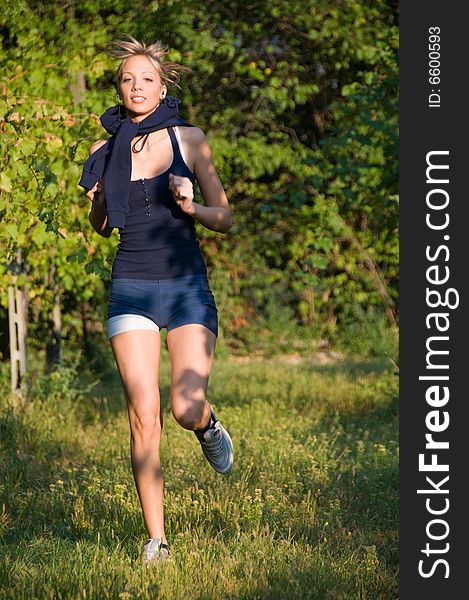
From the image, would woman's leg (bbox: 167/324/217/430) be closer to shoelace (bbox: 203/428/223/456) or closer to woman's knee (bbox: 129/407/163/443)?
woman's knee (bbox: 129/407/163/443)

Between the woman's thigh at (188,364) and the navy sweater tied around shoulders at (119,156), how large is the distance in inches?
17.7

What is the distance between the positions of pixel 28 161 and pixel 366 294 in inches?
266

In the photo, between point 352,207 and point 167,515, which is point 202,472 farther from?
point 352,207

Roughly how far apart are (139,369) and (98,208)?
66 cm

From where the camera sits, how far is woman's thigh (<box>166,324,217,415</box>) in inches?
145

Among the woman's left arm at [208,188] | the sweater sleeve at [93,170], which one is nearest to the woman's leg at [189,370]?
the woman's left arm at [208,188]

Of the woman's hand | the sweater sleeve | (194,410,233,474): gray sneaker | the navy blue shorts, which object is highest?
the sweater sleeve

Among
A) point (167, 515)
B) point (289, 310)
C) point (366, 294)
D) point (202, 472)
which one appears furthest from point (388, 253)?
point (167, 515)

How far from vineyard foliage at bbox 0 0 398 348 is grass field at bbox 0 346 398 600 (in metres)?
1.00

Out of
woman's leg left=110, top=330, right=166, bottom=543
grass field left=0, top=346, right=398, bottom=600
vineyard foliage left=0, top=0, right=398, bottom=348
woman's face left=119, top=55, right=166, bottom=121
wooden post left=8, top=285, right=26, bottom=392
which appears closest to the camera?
grass field left=0, top=346, right=398, bottom=600

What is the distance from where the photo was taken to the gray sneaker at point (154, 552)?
3.52 metres

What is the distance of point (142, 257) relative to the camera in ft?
12.3

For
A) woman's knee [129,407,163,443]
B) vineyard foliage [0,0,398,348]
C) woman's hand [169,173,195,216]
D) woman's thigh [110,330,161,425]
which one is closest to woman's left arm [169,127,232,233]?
woman's hand [169,173,195,216]

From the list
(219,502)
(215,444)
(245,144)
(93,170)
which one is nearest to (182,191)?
(93,170)
